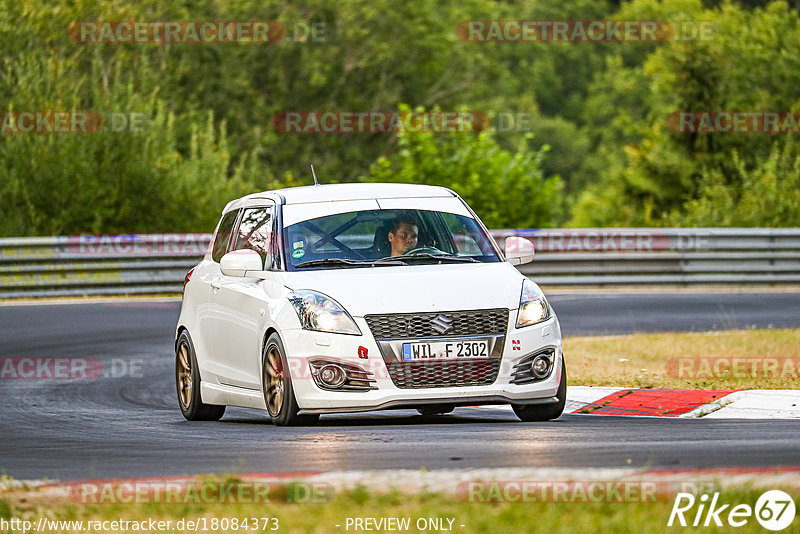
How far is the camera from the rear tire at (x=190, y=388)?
12.3 m

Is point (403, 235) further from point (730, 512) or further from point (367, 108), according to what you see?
point (367, 108)

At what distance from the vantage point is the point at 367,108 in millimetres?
57188

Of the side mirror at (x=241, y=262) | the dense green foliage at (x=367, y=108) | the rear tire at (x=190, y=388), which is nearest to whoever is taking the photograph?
the side mirror at (x=241, y=262)

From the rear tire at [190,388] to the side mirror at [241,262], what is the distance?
1.50 metres

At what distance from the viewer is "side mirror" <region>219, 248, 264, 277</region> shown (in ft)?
36.3

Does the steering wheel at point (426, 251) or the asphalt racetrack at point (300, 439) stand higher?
the steering wheel at point (426, 251)

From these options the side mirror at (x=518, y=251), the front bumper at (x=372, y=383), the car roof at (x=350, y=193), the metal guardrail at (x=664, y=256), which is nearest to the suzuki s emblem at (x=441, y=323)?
the front bumper at (x=372, y=383)

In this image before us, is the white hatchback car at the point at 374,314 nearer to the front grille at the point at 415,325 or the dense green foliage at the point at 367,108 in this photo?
the front grille at the point at 415,325

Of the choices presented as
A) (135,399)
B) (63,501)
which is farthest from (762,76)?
(63,501)

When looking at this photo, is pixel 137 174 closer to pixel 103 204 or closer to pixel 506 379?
pixel 103 204

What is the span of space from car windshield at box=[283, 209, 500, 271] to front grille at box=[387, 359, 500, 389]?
1.06m

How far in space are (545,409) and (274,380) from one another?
1905 millimetres

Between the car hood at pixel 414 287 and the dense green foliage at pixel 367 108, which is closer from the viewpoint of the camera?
the car hood at pixel 414 287

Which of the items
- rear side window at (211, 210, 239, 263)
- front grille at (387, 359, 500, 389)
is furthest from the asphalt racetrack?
rear side window at (211, 210, 239, 263)
